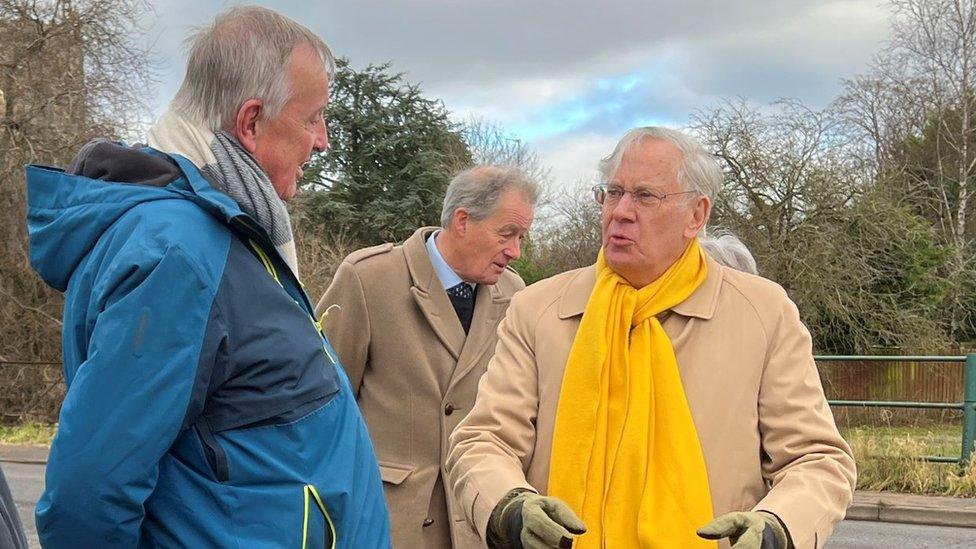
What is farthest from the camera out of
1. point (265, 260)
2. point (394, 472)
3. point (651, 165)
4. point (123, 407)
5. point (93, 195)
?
point (394, 472)

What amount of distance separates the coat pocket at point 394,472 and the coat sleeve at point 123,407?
2.05 m

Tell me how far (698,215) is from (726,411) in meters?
0.60

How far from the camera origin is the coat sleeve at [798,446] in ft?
8.08

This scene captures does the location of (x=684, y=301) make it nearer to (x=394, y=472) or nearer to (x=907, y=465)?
(x=394, y=472)

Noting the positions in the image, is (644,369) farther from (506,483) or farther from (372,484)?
(372,484)

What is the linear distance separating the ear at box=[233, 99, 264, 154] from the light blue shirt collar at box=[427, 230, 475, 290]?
2.00m

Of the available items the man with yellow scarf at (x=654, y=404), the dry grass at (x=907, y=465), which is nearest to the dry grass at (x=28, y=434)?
the dry grass at (x=907, y=465)

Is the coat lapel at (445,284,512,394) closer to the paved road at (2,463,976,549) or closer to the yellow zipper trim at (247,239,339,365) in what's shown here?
the yellow zipper trim at (247,239,339,365)

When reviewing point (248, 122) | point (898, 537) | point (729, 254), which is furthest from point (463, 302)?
point (898, 537)

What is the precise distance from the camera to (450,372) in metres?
3.95

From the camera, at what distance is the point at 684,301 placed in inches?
110

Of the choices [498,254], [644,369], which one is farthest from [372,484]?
[498,254]

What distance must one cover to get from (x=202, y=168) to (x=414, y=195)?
1090 inches

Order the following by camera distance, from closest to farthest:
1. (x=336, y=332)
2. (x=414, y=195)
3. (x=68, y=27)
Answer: (x=336, y=332)
(x=68, y=27)
(x=414, y=195)
